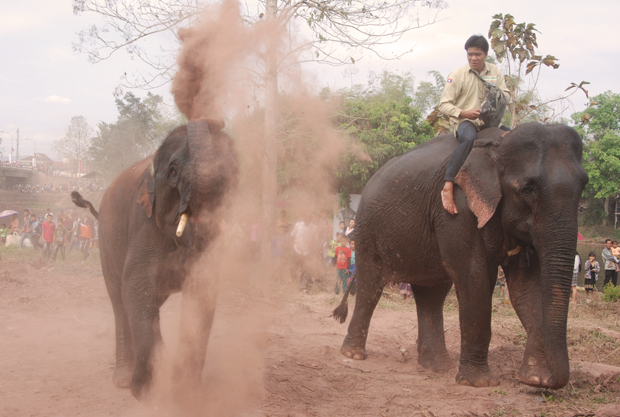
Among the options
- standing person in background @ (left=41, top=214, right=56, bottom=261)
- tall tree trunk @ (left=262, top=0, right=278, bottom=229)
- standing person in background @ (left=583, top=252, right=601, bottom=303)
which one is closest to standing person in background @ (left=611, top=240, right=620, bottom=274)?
standing person in background @ (left=583, top=252, right=601, bottom=303)

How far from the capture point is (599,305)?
11.7 metres

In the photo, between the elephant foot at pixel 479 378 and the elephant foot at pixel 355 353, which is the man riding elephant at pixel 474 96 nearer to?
the elephant foot at pixel 479 378

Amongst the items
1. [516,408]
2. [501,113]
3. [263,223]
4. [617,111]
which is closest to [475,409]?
[516,408]

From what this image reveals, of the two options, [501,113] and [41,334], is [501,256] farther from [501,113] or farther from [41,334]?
[41,334]

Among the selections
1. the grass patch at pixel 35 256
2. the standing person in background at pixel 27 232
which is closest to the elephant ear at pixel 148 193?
the grass patch at pixel 35 256

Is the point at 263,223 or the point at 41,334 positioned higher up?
the point at 263,223

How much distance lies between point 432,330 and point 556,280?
234 centimetres

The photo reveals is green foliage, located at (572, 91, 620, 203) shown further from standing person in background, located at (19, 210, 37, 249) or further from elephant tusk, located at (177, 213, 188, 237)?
elephant tusk, located at (177, 213, 188, 237)

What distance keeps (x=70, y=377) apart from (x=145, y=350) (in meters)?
1.84

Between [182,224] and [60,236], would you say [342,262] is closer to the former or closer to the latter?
[182,224]

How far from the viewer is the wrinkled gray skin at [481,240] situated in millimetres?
4508

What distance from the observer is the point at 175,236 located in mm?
4453

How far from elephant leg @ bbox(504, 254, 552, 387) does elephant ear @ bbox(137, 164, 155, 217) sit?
3603 millimetres

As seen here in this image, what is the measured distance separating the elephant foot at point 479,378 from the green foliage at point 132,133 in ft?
22.8
